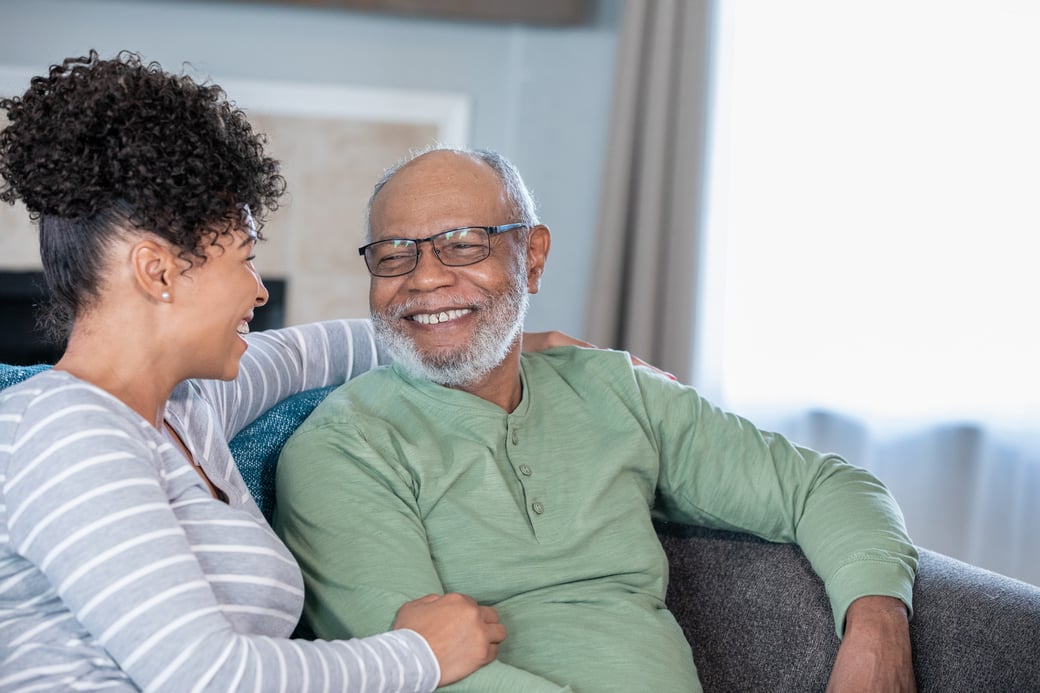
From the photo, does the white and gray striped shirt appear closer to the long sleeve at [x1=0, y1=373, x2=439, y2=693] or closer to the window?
the long sleeve at [x1=0, y1=373, x2=439, y2=693]

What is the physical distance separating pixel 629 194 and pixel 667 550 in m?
1.87

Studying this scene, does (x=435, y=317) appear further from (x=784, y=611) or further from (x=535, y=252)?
(x=784, y=611)

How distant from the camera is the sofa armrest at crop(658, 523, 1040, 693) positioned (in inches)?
56.1

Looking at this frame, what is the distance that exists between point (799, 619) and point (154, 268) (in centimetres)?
103

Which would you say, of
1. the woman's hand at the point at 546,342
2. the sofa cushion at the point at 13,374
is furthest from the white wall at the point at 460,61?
the sofa cushion at the point at 13,374

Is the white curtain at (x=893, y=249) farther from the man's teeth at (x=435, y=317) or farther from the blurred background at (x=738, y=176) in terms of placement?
the man's teeth at (x=435, y=317)

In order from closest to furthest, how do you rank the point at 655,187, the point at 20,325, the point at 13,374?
the point at 13,374
the point at 655,187
the point at 20,325

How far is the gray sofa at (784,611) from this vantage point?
1.43 meters

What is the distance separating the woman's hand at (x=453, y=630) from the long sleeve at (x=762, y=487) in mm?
504

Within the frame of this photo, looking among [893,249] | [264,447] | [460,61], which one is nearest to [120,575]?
[264,447]

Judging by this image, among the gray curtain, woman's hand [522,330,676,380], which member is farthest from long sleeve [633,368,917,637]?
the gray curtain

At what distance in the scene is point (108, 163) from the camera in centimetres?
109

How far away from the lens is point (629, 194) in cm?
344

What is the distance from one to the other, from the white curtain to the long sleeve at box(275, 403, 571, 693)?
171cm
